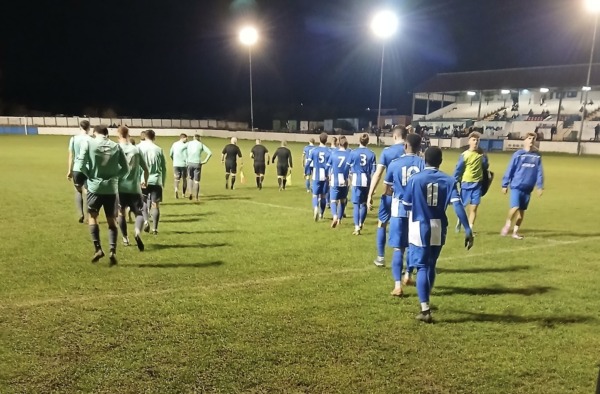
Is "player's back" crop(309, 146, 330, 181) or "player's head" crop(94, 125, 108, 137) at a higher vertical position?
"player's head" crop(94, 125, 108, 137)

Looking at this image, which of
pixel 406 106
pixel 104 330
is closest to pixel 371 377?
pixel 104 330

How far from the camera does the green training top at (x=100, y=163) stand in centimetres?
723

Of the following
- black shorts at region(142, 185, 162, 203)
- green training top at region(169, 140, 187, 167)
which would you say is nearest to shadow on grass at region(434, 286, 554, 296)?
black shorts at region(142, 185, 162, 203)

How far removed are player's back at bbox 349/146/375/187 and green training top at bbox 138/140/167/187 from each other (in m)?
Answer: 3.99

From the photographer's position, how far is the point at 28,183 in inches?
693

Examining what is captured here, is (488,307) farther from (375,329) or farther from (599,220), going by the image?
(599,220)

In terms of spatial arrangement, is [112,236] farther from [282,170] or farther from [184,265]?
[282,170]

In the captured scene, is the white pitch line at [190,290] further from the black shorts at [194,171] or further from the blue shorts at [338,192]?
the black shorts at [194,171]

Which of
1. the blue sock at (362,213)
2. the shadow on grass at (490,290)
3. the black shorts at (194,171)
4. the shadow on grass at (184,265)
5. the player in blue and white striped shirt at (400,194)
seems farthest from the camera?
the black shorts at (194,171)

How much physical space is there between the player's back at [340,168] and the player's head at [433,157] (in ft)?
16.4

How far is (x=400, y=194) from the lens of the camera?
6.35 meters

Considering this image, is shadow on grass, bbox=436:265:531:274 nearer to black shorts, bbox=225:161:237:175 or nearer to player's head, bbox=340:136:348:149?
player's head, bbox=340:136:348:149

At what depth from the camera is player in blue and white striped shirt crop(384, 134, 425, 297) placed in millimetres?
6262

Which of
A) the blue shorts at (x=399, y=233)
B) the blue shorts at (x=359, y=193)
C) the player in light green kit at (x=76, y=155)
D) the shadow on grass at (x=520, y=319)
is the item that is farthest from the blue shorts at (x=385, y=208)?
the player in light green kit at (x=76, y=155)
